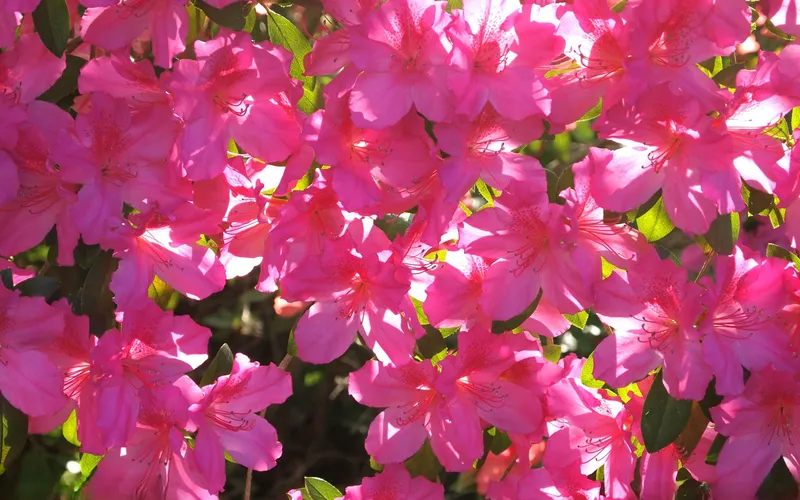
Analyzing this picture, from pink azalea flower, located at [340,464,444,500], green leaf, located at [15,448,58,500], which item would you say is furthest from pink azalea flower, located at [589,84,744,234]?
green leaf, located at [15,448,58,500]

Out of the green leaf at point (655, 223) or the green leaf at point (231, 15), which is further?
the green leaf at point (655, 223)

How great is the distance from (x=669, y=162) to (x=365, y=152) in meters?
0.39

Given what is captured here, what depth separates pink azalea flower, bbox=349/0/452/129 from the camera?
118 cm

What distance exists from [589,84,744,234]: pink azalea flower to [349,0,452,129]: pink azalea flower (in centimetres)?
22

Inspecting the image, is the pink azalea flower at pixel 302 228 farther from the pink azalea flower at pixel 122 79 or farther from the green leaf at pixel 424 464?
the green leaf at pixel 424 464

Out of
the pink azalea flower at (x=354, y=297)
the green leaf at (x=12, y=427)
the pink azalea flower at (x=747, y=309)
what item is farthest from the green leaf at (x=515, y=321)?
the green leaf at (x=12, y=427)

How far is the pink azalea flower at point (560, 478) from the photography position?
1348 millimetres

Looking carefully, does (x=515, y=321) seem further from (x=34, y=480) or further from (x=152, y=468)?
(x=34, y=480)

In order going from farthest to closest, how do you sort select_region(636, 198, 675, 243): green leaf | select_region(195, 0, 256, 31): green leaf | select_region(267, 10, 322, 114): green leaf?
select_region(267, 10, 322, 114): green leaf
select_region(636, 198, 675, 243): green leaf
select_region(195, 0, 256, 31): green leaf

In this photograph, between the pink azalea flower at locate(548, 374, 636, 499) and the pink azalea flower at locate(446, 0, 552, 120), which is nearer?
the pink azalea flower at locate(446, 0, 552, 120)

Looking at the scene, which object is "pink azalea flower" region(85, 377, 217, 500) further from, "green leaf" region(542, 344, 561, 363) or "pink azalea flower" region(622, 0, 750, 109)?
"pink azalea flower" region(622, 0, 750, 109)

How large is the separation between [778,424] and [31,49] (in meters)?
1.12

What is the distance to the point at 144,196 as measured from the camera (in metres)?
1.25

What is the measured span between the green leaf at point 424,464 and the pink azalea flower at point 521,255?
0.30m
